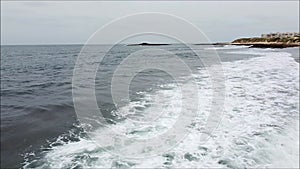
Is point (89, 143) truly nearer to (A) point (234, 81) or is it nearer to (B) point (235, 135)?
(B) point (235, 135)

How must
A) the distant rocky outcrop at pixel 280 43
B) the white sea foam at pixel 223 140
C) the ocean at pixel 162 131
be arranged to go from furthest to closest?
the distant rocky outcrop at pixel 280 43, the ocean at pixel 162 131, the white sea foam at pixel 223 140

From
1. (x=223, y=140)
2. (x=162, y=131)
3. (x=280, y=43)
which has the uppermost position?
(x=280, y=43)

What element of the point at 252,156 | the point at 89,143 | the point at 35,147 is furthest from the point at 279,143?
the point at 35,147

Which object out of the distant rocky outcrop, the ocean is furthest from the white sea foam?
the distant rocky outcrop

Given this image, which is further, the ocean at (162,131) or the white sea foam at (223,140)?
the ocean at (162,131)

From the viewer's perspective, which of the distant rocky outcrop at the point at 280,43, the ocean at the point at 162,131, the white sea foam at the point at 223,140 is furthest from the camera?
the distant rocky outcrop at the point at 280,43

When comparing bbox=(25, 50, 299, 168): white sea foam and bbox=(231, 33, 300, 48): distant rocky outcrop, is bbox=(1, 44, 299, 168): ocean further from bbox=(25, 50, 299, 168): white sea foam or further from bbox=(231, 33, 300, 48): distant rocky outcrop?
bbox=(231, 33, 300, 48): distant rocky outcrop

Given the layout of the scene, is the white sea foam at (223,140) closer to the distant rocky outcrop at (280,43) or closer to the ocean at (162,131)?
the ocean at (162,131)

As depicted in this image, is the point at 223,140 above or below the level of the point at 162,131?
below

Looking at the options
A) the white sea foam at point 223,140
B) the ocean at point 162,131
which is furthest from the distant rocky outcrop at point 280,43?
the white sea foam at point 223,140

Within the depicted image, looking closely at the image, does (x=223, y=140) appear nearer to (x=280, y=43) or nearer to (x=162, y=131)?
(x=162, y=131)

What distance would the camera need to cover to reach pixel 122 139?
7168mm

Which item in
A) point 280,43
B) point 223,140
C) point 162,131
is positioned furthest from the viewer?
point 280,43

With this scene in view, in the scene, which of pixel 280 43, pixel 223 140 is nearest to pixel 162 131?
pixel 223 140
